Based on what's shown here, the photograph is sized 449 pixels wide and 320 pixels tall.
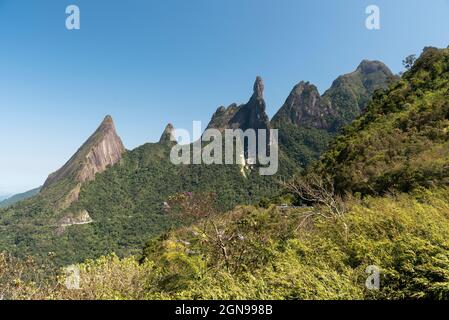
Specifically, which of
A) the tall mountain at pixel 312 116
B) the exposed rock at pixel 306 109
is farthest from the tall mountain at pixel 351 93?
the exposed rock at pixel 306 109

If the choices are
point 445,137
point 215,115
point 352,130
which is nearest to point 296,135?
point 215,115

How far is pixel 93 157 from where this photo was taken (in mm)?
178000

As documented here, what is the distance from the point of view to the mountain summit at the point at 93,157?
6831 inches

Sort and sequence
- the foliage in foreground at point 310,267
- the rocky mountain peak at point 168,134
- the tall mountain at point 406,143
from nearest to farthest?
the foliage in foreground at point 310,267, the tall mountain at point 406,143, the rocky mountain peak at point 168,134

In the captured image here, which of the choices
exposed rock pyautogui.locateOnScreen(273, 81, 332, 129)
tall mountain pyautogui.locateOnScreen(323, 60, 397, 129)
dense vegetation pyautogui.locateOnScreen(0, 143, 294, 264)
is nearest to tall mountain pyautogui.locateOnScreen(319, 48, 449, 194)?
dense vegetation pyautogui.locateOnScreen(0, 143, 294, 264)

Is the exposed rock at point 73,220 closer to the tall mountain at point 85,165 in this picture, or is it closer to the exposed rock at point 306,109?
the tall mountain at point 85,165

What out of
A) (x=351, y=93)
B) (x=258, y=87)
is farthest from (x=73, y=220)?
(x=351, y=93)

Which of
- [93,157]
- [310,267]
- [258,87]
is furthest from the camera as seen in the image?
[93,157]

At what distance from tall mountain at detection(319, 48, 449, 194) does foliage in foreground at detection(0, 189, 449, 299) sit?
17.1 feet

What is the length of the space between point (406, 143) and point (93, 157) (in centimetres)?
17232

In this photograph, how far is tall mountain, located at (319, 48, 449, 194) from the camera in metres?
18.6

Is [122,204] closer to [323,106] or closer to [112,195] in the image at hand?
[112,195]

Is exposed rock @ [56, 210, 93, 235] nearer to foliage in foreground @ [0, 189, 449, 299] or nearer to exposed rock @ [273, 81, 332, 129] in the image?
exposed rock @ [273, 81, 332, 129]

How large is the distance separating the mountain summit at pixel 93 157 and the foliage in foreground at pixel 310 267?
170870mm
